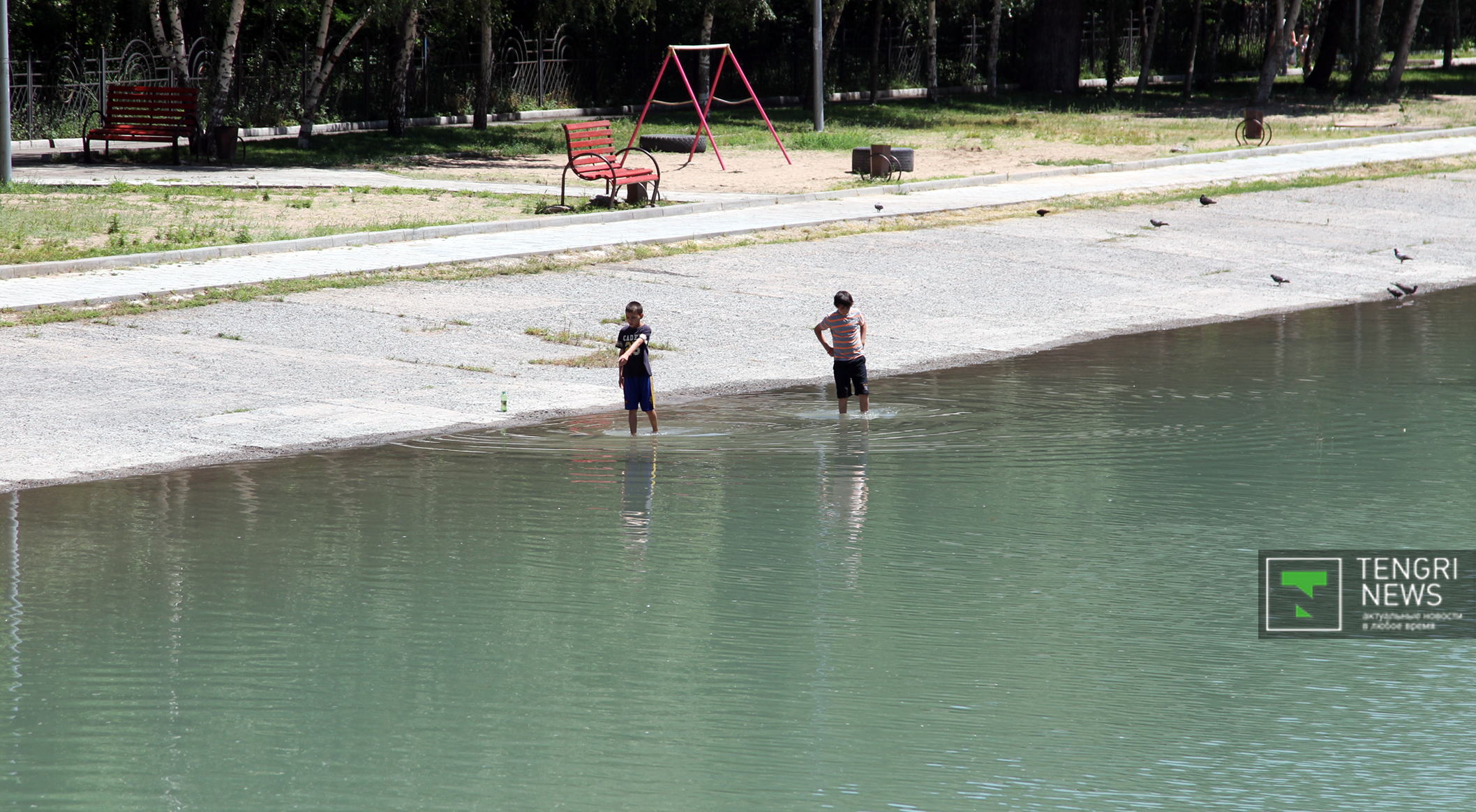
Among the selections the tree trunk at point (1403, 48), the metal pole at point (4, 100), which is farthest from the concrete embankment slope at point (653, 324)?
the tree trunk at point (1403, 48)

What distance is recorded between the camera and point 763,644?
23.6 ft

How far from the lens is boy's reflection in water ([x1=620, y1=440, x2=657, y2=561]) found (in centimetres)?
876

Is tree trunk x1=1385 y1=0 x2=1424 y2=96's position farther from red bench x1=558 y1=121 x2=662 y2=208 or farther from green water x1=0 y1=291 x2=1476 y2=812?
green water x1=0 y1=291 x2=1476 y2=812

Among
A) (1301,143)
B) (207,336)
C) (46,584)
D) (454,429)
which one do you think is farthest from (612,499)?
(1301,143)

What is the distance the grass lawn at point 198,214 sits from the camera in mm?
17797

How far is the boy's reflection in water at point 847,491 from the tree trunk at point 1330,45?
133 feet

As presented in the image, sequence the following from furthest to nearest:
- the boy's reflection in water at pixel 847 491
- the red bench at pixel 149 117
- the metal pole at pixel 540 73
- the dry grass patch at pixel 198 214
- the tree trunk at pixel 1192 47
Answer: the tree trunk at pixel 1192 47 < the metal pole at pixel 540 73 < the red bench at pixel 149 117 < the dry grass patch at pixel 198 214 < the boy's reflection in water at pixel 847 491

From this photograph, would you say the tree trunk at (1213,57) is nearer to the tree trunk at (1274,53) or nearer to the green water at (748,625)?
the tree trunk at (1274,53)

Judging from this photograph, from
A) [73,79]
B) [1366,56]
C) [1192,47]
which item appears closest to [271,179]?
[73,79]

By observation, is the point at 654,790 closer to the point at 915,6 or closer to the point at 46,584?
the point at 46,584

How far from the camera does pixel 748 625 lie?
24.4ft

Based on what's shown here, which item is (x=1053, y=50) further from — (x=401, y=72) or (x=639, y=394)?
(x=639, y=394)

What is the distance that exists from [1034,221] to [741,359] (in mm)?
9086

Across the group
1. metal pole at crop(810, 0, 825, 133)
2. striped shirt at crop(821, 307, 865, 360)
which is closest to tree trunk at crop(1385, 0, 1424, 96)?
metal pole at crop(810, 0, 825, 133)
